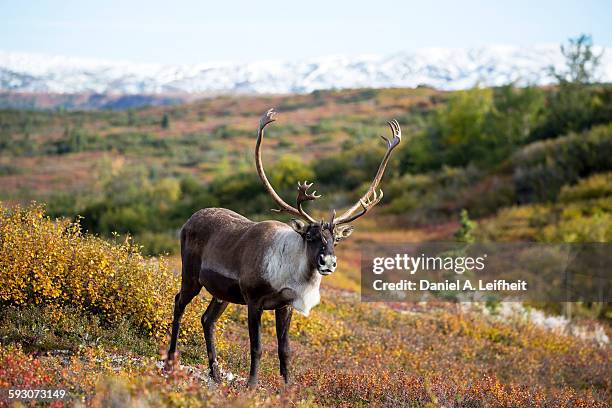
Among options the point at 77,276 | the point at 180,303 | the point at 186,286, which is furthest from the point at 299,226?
the point at 77,276

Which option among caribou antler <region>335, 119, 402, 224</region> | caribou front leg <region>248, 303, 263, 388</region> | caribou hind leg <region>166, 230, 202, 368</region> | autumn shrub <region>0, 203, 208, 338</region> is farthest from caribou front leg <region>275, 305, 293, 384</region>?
autumn shrub <region>0, 203, 208, 338</region>

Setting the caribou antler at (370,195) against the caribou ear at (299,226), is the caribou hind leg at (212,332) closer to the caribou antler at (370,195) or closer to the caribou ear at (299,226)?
the caribou ear at (299,226)

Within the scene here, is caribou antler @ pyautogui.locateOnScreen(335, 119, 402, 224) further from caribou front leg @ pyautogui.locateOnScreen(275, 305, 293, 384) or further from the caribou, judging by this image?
caribou front leg @ pyautogui.locateOnScreen(275, 305, 293, 384)

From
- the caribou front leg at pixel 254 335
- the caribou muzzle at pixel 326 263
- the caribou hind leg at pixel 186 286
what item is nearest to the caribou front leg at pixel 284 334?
the caribou front leg at pixel 254 335

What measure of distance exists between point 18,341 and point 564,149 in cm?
3682

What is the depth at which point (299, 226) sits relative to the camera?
770cm

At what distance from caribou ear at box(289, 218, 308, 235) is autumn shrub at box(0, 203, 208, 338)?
335cm

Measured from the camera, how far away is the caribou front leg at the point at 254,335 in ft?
25.5

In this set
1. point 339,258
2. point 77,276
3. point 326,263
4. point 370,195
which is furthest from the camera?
point 339,258

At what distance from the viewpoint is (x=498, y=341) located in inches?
640

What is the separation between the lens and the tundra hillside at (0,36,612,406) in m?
8.98

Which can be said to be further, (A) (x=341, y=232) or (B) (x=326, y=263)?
(A) (x=341, y=232)

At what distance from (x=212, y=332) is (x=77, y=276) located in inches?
98.0

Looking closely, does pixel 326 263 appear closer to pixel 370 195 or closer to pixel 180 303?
pixel 370 195
